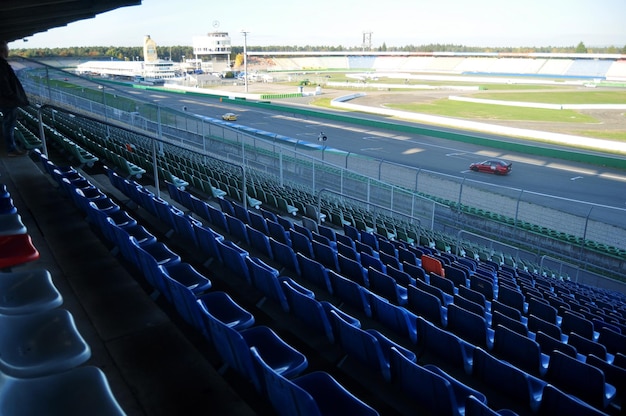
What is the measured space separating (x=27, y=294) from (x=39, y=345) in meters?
0.69

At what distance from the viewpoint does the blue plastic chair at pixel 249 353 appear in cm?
339

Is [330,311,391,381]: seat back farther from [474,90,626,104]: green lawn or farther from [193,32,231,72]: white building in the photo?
[193,32,231,72]: white building

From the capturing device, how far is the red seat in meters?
3.80

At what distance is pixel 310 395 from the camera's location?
269cm

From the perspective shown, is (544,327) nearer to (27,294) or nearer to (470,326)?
(470,326)

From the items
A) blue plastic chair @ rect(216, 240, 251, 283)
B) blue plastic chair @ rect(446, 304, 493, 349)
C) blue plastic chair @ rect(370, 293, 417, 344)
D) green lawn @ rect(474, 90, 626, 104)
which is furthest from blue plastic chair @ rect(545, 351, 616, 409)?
green lawn @ rect(474, 90, 626, 104)

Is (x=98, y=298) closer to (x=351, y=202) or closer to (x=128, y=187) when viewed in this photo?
(x=128, y=187)

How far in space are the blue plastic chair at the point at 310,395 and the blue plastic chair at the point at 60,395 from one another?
90cm

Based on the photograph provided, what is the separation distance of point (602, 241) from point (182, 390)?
1741 centimetres

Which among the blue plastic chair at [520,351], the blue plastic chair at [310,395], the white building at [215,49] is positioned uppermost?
the white building at [215,49]

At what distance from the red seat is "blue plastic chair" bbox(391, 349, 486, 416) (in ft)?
9.72

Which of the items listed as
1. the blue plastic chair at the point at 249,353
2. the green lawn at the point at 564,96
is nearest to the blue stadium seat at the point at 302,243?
the blue plastic chair at the point at 249,353

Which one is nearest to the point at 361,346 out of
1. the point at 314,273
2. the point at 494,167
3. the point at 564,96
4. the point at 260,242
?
the point at 314,273

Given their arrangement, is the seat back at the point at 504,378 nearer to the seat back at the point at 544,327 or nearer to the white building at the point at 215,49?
the seat back at the point at 544,327
